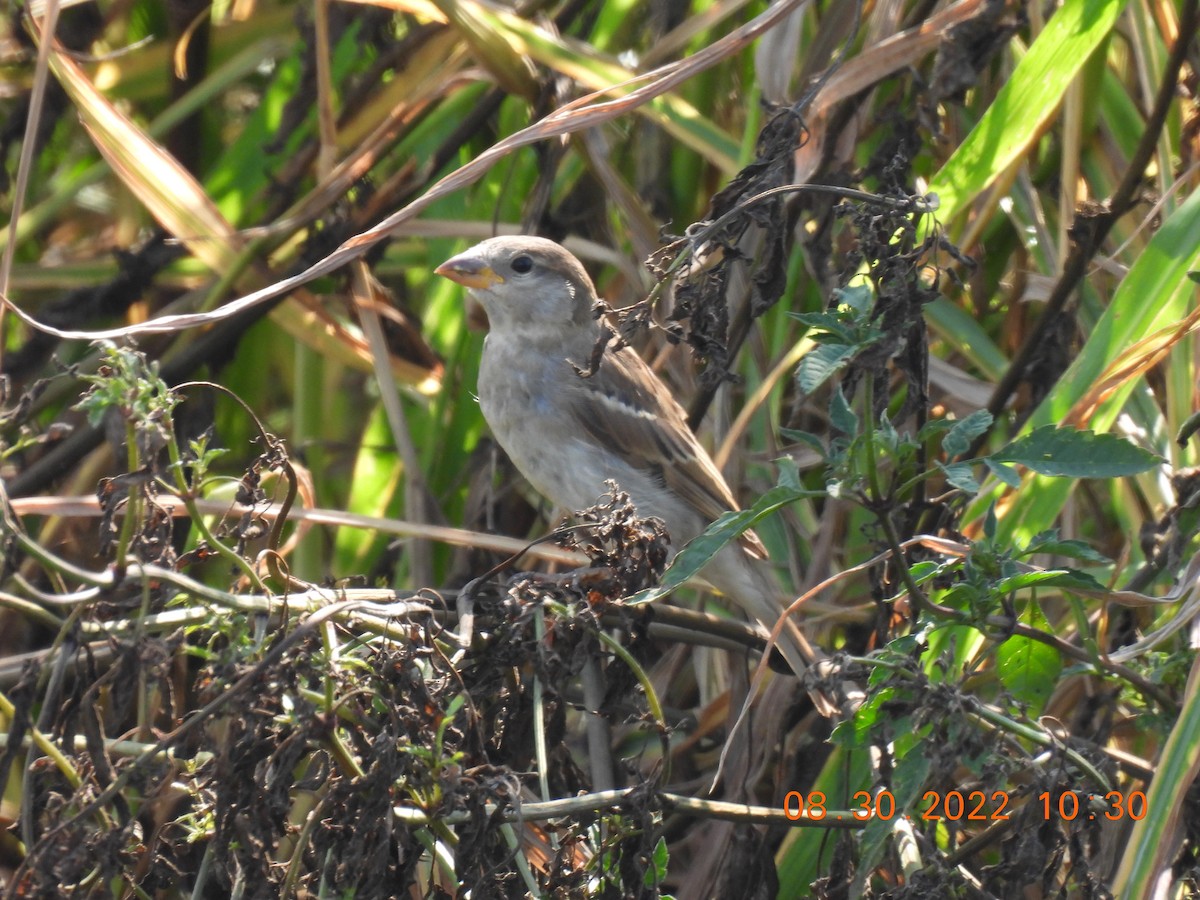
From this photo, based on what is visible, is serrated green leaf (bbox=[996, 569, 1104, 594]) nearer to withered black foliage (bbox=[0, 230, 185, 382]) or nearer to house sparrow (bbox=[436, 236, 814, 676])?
house sparrow (bbox=[436, 236, 814, 676])

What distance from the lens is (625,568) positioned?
1.71 meters

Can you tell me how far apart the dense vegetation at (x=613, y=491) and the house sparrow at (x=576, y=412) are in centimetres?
11

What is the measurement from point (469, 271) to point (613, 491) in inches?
58.9

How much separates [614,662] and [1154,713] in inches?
32.1

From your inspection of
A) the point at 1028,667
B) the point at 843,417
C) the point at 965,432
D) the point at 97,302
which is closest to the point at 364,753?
the point at 843,417

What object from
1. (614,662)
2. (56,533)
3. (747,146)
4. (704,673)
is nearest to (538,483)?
(704,673)

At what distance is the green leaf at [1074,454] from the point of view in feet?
5.32

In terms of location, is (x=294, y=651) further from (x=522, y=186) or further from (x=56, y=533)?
(x=522, y=186)

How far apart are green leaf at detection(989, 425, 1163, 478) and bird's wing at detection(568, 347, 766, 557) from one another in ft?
5.65

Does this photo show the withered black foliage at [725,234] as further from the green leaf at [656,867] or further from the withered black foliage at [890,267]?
the green leaf at [656,867]

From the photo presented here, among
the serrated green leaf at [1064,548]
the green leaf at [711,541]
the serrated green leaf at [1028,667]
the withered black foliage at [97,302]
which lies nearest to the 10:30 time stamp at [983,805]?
the serrated green leaf at [1028,667]

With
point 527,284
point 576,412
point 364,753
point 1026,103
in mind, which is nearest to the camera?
point 364,753

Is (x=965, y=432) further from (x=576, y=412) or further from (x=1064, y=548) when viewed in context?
(x=576, y=412)

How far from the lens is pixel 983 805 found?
6.65 feet
